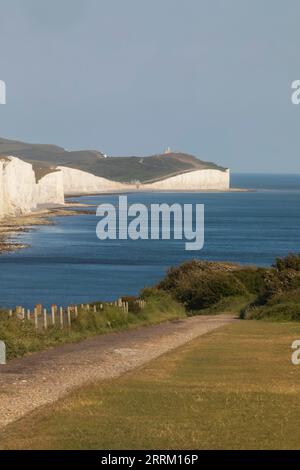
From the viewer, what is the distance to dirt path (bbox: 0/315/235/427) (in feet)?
48.2

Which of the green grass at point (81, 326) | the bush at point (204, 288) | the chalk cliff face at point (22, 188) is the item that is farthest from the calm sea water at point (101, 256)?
the green grass at point (81, 326)

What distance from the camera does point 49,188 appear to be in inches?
6619

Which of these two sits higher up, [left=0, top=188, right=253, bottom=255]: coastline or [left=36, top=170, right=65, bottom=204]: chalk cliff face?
[left=36, top=170, right=65, bottom=204]: chalk cliff face

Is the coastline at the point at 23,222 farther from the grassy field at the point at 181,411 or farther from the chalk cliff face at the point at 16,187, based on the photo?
the grassy field at the point at 181,411

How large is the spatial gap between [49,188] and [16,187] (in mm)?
34413

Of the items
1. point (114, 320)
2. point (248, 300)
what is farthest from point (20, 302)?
point (114, 320)

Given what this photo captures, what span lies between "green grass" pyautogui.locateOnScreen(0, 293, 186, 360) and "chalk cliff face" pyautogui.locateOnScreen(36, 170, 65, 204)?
428 ft

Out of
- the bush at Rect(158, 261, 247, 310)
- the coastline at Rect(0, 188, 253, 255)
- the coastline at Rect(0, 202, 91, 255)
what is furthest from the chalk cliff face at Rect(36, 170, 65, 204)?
the bush at Rect(158, 261, 247, 310)

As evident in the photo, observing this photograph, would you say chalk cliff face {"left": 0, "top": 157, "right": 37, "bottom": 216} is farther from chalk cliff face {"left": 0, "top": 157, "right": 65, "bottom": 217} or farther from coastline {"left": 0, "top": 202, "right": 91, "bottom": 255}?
coastline {"left": 0, "top": 202, "right": 91, "bottom": 255}

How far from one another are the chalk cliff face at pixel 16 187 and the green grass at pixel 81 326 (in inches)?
3275

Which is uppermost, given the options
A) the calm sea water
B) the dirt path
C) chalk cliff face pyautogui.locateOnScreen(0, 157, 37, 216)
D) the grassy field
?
chalk cliff face pyautogui.locateOnScreen(0, 157, 37, 216)

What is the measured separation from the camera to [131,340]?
23.1 m

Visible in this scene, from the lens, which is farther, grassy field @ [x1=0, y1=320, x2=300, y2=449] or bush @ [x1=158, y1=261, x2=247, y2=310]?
bush @ [x1=158, y1=261, x2=247, y2=310]
